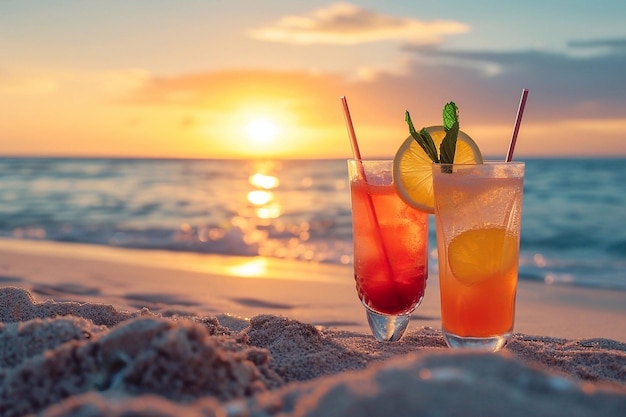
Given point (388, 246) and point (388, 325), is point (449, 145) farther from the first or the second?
point (388, 325)

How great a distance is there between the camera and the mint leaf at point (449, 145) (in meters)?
2.69

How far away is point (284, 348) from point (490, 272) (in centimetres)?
85

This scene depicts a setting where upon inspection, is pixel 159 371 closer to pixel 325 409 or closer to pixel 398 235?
pixel 325 409

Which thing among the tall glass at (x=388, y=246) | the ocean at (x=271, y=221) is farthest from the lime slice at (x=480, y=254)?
the ocean at (x=271, y=221)

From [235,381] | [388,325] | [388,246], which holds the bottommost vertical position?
[388,325]

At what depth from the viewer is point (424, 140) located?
9.11ft

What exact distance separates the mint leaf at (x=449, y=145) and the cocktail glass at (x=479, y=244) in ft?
0.26

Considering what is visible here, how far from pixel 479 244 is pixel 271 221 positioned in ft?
36.3

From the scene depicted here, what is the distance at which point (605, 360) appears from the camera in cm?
263

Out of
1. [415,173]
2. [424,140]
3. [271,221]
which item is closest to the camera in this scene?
[424,140]

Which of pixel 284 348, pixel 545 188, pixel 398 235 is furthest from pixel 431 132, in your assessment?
pixel 545 188

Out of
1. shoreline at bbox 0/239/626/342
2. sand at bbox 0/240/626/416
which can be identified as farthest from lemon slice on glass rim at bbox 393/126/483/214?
shoreline at bbox 0/239/626/342

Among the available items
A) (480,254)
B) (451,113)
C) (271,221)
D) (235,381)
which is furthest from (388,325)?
(271,221)

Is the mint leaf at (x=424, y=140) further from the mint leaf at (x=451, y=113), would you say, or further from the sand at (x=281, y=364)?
the sand at (x=281, y=364)
